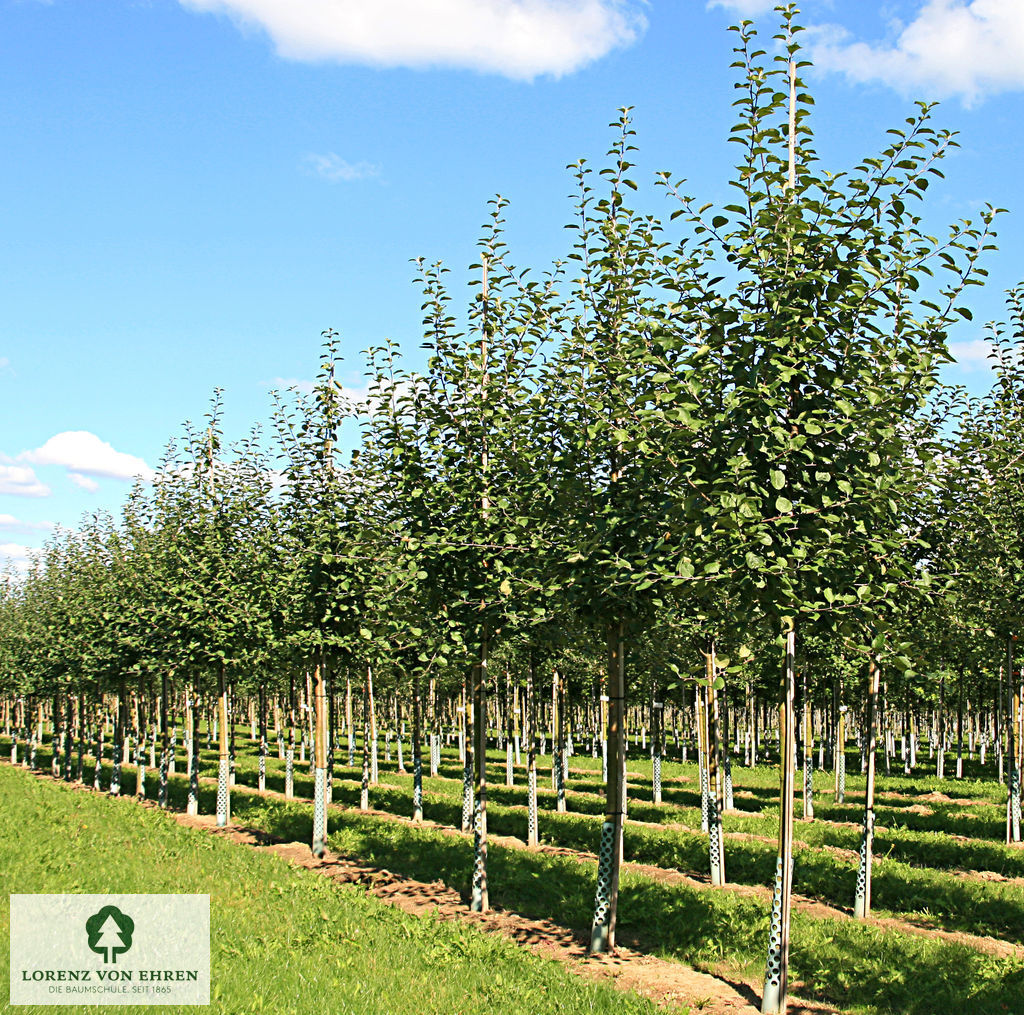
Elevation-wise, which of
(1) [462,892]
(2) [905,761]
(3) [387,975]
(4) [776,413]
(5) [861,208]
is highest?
(5) [861,208]

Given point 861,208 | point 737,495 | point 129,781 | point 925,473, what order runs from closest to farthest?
point 737,495, point 861,208, point 925,473, point 129,781

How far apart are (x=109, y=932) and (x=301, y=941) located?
7.82ft

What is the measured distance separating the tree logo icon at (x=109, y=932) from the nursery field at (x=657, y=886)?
1.12 m

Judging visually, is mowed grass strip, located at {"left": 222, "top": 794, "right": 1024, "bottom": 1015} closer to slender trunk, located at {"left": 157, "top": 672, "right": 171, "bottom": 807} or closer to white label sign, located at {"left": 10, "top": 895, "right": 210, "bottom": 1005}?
white label sign, located at {"left": 10, "top": 895, "right": 210, "bottom": 1005}

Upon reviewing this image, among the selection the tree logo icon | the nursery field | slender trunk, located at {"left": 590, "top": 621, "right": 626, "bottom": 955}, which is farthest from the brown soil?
the tree logo icon

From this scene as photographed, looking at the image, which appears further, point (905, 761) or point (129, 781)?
point (905, 761)

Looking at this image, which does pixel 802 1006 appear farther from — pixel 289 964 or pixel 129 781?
pixel 129 781

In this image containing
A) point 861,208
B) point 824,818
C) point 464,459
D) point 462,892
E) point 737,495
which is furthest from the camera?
point 824,818

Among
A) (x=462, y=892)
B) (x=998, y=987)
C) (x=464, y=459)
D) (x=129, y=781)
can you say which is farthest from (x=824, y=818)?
(x=129, y=781)

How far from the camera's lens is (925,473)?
1003cm

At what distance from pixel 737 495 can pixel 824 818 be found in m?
24.1

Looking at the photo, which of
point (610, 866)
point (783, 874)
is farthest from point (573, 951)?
point (783, 874)

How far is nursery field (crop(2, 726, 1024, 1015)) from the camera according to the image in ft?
35.2

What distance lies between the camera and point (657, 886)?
16000 millimetres
